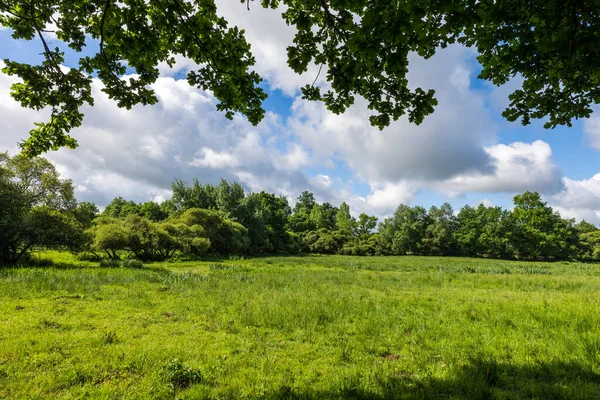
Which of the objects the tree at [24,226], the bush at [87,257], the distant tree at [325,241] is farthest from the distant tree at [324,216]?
the tree at [24,226]

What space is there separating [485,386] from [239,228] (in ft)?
135

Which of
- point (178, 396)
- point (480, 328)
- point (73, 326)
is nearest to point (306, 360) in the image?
point (178, 396)

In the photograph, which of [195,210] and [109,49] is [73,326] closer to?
[109,49]

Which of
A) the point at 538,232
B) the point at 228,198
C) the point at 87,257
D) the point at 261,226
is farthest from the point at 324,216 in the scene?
the point at 87,257

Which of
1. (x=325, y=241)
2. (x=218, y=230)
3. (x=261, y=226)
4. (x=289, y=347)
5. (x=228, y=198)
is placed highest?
(x=228, y=198)

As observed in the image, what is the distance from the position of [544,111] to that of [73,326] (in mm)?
11821

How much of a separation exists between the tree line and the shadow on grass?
22.4 meters

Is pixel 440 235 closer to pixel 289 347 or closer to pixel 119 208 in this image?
pixel 289 347

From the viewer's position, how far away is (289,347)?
6160mm

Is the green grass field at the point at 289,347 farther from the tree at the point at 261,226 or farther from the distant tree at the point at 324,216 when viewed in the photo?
the distant tree at the point at 324,216

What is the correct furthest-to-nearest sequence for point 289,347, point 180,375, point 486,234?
point 486,234
point 289,347
point 180,375

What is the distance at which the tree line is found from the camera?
1889 cm

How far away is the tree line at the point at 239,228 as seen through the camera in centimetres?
1889

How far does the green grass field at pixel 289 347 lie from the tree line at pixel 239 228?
11094 mm
